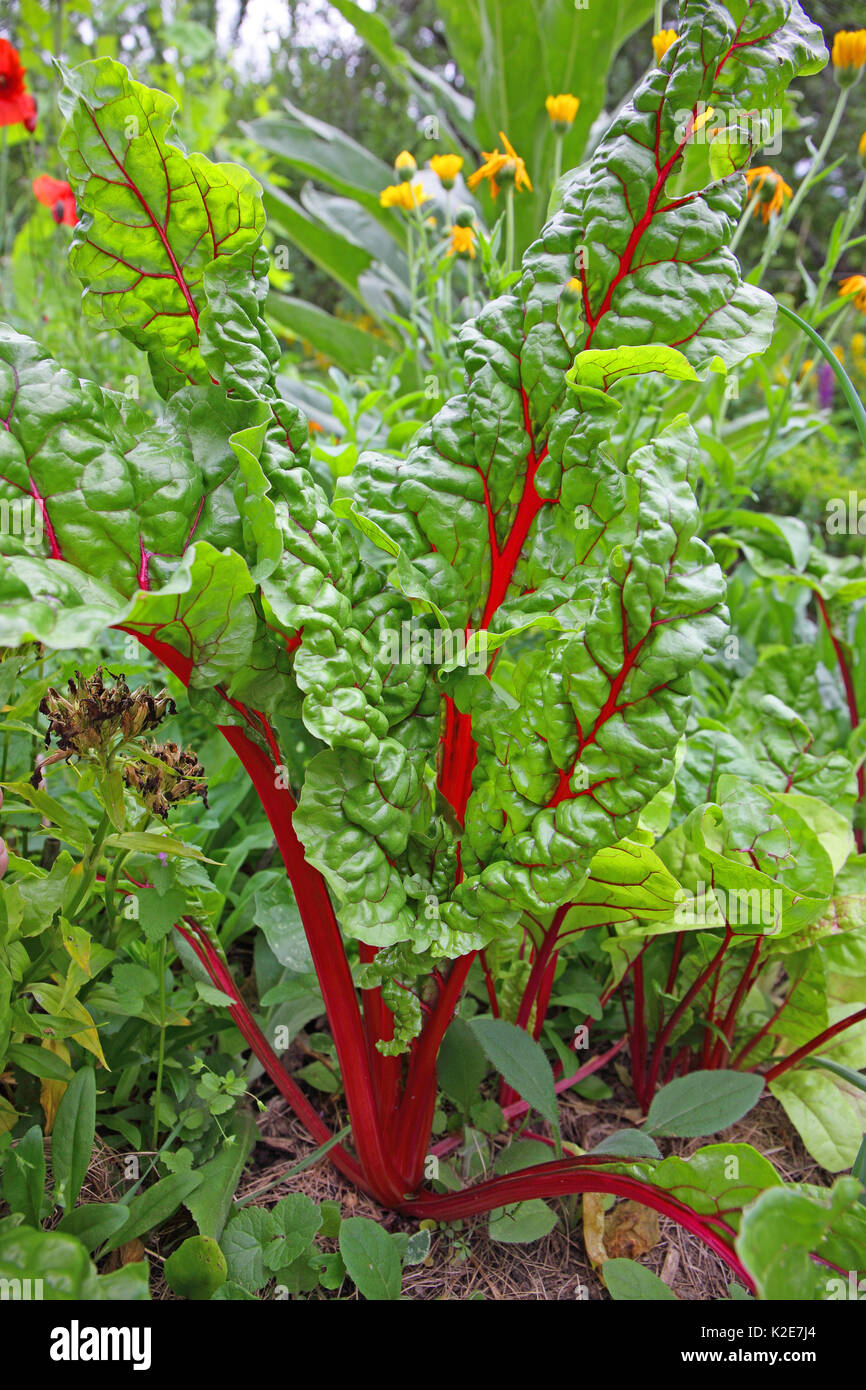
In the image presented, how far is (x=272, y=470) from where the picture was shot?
0.70 meters

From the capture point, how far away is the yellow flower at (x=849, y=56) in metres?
1.38

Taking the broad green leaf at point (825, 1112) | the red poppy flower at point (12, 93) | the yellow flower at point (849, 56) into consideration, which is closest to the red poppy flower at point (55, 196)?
the red poppy flower at point (12, 93)

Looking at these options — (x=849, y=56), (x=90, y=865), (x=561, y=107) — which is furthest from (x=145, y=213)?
(x=849, y=56)

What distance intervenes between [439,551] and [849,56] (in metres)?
1.27

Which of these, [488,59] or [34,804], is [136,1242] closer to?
[34,804]

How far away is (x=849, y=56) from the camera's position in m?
1.39

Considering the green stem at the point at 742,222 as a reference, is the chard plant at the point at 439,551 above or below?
below

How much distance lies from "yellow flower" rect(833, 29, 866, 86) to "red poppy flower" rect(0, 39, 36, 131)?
153 cm

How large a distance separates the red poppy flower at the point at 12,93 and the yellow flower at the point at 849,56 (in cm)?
153

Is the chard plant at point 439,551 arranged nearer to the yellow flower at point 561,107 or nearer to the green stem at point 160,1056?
the green stem at point 160,1056

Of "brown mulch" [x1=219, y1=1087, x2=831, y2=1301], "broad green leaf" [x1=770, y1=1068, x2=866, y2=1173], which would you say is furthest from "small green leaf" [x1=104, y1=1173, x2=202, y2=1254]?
"broad green leaf" [x1=770, y1=1068, x2=866, y2=1173]

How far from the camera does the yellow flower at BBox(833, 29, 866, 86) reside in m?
1.38

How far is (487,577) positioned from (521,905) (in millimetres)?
311
